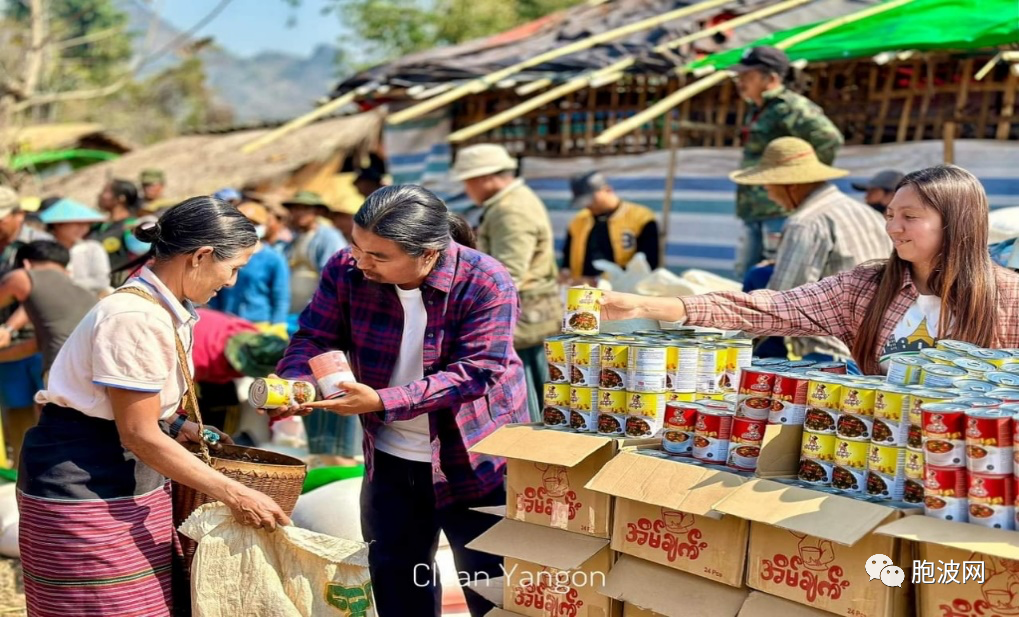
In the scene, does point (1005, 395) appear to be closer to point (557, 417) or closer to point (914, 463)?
point (914, 463)

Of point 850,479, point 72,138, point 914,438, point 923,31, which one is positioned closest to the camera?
point 914,438

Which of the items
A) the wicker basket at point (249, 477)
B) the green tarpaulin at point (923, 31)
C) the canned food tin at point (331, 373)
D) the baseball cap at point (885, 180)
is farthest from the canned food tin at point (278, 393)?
the green tarpaulin at point (923, 31)

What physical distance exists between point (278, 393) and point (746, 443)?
4.46 ft

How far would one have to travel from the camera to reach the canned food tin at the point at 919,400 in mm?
2594

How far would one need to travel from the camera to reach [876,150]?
827cm

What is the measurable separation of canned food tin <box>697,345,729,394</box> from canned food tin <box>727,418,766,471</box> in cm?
33

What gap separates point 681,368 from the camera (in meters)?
3.25

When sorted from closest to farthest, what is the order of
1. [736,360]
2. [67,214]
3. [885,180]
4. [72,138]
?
[736,360], [885,180], [67,214], [72,138]

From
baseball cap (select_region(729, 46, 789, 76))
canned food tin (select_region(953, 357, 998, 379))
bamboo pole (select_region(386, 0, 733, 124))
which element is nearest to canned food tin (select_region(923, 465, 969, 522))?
canned food tin (select_region(953, 357, 998, 379))

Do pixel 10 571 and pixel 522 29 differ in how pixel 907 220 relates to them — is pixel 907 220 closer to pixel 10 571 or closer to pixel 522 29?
pixel 10 571

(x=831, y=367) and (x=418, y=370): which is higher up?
(x=831, y=367)

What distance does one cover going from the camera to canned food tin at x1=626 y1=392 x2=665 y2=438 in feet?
10.6

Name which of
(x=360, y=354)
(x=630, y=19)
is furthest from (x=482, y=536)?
(x=630, y=19)

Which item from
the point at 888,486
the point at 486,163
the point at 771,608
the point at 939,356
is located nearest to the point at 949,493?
the point at 888,486
